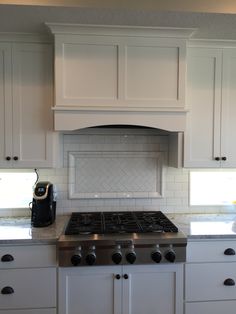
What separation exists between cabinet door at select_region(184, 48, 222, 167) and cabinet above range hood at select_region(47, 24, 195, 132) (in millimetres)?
166

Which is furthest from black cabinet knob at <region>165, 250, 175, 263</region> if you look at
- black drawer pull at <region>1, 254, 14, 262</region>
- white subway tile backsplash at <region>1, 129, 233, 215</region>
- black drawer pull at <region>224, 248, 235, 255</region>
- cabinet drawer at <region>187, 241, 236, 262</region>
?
black drawer pull at <region>1, 254, 14, 262</region>

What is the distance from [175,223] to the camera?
2.19 metres

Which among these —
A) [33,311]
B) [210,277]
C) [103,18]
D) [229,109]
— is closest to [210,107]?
[229,109]

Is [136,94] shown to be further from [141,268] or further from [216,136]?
[141,268]

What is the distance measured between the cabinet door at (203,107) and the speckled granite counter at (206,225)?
0.48 meters

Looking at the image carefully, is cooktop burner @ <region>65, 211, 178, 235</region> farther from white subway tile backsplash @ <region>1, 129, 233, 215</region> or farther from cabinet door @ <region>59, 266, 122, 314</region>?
cabinet door @ <region>59, 266, 122, 314</region>

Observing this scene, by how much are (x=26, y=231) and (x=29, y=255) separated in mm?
214

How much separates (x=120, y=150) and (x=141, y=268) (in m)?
1.04

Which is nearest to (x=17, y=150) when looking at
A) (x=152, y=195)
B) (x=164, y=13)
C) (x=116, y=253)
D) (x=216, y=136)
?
(x=116, y=253)

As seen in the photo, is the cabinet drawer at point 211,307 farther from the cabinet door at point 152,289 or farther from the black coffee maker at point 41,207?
the black coffee maker at point 41,207

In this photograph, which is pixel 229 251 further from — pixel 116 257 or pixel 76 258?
pixel 76 258

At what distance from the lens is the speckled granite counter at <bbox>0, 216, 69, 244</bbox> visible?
5.95 ft

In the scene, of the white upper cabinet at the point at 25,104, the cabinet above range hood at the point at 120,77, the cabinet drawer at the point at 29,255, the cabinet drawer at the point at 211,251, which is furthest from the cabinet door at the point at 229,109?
the cabinet drawer at the point at 29,255

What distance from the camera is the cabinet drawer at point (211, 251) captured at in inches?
75.1
